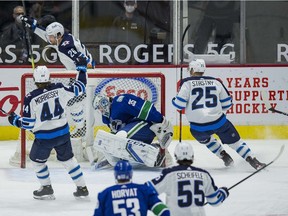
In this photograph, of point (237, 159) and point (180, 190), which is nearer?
point (180, 190)

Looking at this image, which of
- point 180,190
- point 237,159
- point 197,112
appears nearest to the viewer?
point 180,190

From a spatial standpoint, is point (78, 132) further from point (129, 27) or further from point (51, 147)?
point (129, 27)

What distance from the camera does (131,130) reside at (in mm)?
9594

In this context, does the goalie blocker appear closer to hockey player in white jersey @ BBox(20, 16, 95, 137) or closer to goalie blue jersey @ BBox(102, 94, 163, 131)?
goalie blue jersey @ BBox(102, 94, 163, 131)

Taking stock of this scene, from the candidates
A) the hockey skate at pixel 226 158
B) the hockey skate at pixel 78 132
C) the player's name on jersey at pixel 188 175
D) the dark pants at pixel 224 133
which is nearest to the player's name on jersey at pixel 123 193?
the player's name on jersey at pixel 188 175

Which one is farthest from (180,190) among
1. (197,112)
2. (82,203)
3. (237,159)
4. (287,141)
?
(287,141)

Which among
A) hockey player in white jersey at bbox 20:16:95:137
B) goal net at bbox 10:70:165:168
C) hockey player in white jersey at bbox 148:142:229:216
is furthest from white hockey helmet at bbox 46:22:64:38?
hockey player in white jersey at bbox 148:142:229:216

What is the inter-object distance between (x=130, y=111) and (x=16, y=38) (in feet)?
7.82

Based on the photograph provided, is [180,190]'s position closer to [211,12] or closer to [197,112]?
[197,112]

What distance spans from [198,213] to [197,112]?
11.0ft

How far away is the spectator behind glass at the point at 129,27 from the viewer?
38.7 ft

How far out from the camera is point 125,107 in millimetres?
9664

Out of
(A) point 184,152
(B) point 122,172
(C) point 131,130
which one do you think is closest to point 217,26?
(C) point 131,130

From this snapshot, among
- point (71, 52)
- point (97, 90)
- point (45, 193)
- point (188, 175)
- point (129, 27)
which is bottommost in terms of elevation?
point (45, 193)
